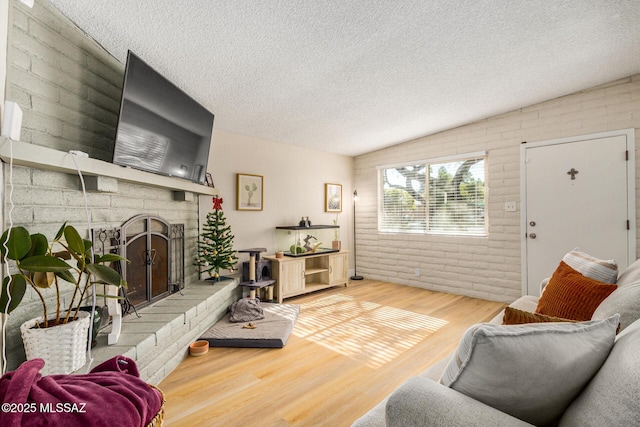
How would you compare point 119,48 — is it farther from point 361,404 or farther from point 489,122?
point 489,122

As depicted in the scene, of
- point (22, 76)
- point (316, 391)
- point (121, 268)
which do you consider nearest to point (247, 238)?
point (121, 268)

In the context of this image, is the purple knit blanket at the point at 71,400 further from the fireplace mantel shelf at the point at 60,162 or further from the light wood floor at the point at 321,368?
the fireplace mantel shelf at the point at 60,162

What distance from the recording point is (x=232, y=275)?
378cm

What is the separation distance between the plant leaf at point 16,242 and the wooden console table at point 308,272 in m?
2.79

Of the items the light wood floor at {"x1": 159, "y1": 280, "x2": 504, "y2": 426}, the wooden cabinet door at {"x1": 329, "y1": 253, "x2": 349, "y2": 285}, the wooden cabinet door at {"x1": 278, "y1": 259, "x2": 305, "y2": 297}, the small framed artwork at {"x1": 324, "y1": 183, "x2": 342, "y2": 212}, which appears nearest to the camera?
the light wood floor at {"x1": 159, "y1": 280, "x2": 504, "y2": 426}

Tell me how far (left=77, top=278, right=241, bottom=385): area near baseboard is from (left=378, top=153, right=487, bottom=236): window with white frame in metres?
2.97

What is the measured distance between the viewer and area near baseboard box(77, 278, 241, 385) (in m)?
1.80

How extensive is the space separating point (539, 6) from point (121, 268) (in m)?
3.37

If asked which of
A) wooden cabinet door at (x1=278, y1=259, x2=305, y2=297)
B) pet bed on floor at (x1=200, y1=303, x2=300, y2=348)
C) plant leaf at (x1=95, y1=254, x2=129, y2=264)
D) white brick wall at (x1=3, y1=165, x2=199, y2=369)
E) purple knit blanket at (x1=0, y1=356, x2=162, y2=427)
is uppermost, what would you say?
white brick wall at (x1=3, y1=165, x2=199, y2=369)

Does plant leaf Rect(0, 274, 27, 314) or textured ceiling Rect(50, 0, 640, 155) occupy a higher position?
textured ceiling Rect(50, 0, 640, 155)

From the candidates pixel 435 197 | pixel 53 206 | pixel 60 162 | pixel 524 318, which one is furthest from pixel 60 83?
pixel 435 197

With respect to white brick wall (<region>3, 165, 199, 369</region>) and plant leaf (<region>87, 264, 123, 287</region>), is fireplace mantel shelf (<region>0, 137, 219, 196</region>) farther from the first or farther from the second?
plant leaf (<region>87, 264, 123, 287</region>)

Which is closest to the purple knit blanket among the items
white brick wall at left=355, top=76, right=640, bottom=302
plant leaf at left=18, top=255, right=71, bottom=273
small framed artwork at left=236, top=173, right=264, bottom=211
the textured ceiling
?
plant leaf at left=18, top=255, right=71, bottom=273

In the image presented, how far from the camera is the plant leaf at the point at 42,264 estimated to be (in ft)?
3.93
